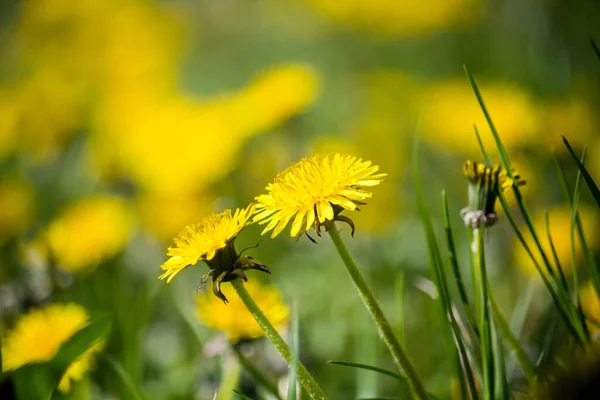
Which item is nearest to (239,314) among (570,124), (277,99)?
(277,99)

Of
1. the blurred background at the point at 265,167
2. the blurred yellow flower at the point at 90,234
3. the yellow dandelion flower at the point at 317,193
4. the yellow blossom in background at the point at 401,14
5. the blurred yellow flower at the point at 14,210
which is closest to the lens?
the yellow dandelion flower at the point at 317,193

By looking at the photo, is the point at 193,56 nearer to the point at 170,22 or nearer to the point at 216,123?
the point at 170,22

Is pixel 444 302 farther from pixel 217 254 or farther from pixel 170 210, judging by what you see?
pixel 170 210

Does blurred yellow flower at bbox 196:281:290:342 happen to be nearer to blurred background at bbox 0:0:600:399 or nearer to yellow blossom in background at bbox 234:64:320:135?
blurred background at bbox 0:0:600:399

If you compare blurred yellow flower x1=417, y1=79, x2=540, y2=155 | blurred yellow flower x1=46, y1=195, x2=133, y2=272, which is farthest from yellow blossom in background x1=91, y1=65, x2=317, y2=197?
blurred yellow flower x1=417, y1=79, x2=540, y2=155

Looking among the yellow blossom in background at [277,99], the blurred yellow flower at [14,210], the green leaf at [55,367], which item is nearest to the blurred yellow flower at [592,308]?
the green leaf at [55,367]

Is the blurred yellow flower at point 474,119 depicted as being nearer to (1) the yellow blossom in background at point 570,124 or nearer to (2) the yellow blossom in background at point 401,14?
(1) the yellow blossom in background at point 570,124

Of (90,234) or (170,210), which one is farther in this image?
(170,210)
